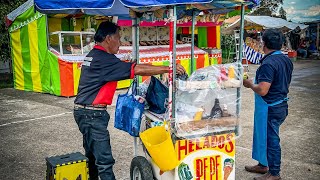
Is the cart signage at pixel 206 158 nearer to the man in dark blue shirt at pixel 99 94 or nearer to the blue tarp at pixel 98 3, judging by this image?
the man in dark blue shirt at pixel 99 94

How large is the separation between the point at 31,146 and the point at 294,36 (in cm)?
2471

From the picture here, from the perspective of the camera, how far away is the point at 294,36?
2652cm

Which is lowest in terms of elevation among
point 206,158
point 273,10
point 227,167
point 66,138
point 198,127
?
point 66,138

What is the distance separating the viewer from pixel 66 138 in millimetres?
6008

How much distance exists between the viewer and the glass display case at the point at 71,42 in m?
9.84

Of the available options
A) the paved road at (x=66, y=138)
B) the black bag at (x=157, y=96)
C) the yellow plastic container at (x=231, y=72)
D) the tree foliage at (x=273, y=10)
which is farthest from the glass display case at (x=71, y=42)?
the tree foliage at (x=273, y=10)

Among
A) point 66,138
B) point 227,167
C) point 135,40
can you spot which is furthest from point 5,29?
point 227,167

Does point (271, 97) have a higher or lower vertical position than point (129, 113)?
higher

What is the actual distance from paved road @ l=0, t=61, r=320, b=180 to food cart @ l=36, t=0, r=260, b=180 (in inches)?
46.6

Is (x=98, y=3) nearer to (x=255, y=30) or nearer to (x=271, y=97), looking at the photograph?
(x=271, y=97)

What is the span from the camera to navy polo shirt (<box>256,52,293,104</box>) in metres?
3.78

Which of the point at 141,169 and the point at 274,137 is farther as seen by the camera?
the point at 274,137

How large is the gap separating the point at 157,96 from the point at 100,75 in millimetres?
701

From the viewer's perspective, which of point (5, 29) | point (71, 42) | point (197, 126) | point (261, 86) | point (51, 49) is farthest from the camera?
point (5, 29)
